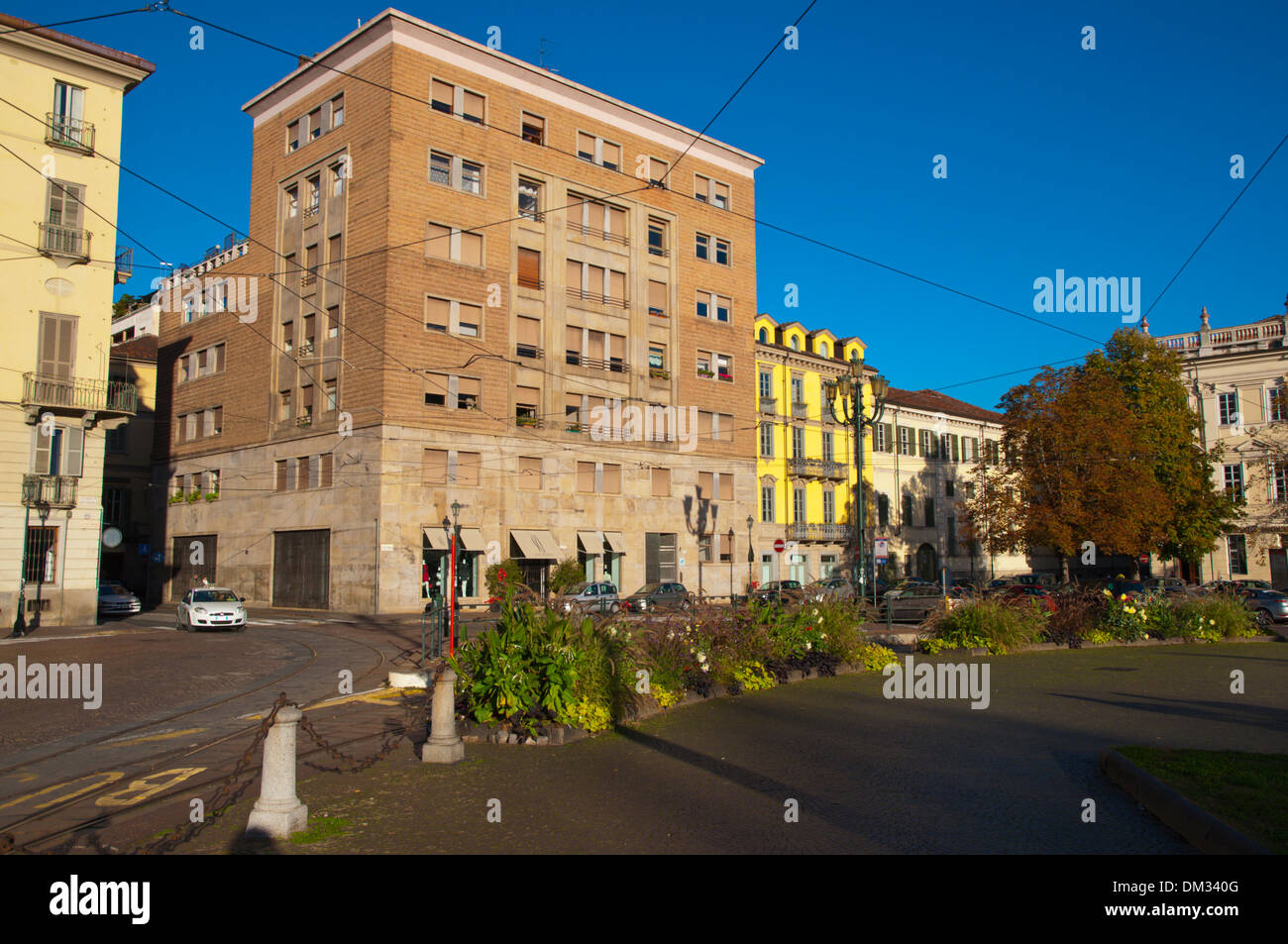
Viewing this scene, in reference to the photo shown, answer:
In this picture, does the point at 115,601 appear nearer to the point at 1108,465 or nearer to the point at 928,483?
the point at 1108,465

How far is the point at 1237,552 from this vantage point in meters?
53.4

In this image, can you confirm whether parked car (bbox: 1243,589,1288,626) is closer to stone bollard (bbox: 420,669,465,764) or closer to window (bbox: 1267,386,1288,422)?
window (bbox: 1267,386,1288,422)

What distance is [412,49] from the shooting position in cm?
3934

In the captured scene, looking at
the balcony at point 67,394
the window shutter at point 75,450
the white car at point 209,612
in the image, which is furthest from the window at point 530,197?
the white car at point 209,612

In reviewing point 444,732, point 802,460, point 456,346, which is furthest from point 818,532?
point 444,732

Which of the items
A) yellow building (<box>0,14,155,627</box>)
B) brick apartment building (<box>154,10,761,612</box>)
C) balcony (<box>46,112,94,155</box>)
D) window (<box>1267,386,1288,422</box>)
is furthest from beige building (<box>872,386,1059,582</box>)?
balcony (<box>46,112,94,155</box>)

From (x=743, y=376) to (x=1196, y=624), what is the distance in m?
31.2

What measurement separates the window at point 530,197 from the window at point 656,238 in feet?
22.5

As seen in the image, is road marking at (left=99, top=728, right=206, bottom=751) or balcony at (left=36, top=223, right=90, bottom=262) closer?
road marking at (left=99, top=728, right=206, bottom=751)

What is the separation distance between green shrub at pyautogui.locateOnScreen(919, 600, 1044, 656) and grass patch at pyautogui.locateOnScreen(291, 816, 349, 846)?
15.0 m

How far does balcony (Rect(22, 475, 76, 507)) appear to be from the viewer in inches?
1159

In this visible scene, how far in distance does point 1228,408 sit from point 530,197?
4162 cm
